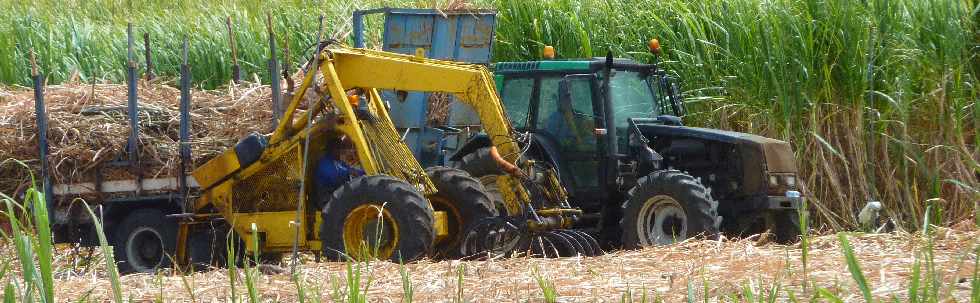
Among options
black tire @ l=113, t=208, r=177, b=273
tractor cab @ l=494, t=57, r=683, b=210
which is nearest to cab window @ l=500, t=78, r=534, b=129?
tractor cab @ l=494, t=57, r=683, b=210

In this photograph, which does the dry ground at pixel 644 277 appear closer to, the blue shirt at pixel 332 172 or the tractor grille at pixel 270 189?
the blue shirt at pixel 332 172

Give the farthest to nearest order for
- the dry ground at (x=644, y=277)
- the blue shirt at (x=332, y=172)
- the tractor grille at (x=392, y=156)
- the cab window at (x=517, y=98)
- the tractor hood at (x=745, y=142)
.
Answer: the cab window at (x=517, y=98)
the tractor hood at (x=745, y=142)
the blue shirt at (x=332, y=172)
the tractor grille at (x=392, y=156)
the dry ground at (x=644, y=277)

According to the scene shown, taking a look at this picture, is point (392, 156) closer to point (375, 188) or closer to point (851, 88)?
point (375, 188)

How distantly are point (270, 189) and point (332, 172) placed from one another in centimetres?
54

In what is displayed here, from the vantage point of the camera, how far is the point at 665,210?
10.1 metres

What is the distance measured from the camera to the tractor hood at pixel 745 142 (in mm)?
10367

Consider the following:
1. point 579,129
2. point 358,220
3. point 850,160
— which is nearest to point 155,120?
point 358,220

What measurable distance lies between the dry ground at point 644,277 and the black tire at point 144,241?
2.66 metres

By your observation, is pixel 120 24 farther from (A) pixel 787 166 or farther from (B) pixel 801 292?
(B) pixel 801 292

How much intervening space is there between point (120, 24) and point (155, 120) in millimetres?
9168

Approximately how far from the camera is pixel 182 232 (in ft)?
34.3

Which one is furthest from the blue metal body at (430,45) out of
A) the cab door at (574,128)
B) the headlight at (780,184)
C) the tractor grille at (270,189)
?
the headlight at (780,184)

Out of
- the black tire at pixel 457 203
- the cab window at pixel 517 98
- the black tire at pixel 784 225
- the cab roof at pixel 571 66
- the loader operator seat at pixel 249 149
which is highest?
the cab roof at pixel 571 66

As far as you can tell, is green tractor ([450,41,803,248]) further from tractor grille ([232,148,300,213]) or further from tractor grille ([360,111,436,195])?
tractor grille ([232,148,300,213])
